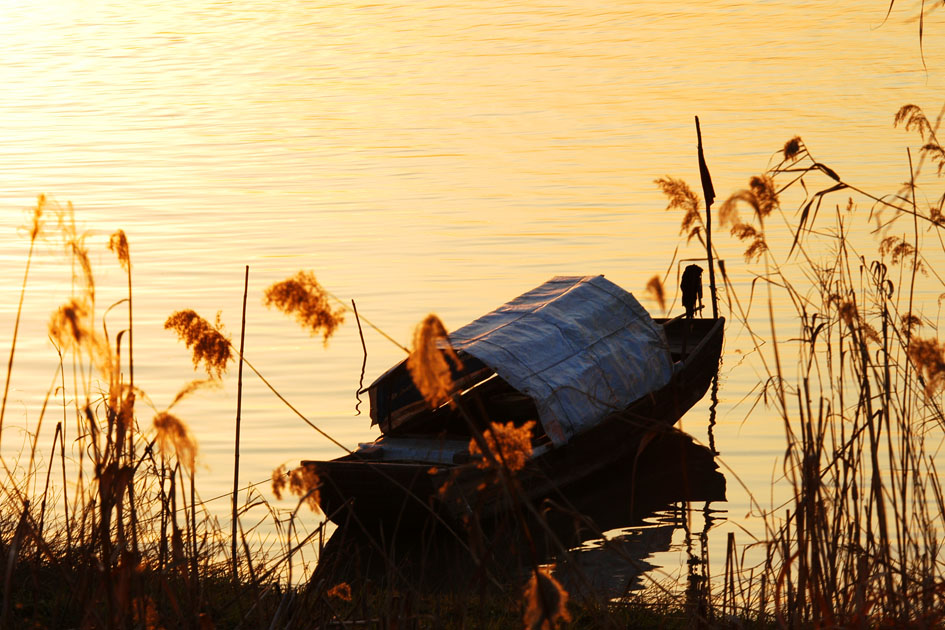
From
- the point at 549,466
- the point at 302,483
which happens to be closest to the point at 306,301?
the point at 302,483

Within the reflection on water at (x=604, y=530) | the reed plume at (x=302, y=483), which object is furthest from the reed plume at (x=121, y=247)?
the reflection on water at (x=604, y=530)

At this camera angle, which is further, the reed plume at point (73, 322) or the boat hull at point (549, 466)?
the boat hull at point (549, 466)

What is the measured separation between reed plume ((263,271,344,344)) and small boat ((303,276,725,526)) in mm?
8375

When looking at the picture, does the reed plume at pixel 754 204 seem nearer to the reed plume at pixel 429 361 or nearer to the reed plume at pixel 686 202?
the reed plume at pixel 686 202

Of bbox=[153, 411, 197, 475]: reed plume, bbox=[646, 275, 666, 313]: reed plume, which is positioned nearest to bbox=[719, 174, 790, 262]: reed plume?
bbox=[646, 275, 666, 313]: reed plume

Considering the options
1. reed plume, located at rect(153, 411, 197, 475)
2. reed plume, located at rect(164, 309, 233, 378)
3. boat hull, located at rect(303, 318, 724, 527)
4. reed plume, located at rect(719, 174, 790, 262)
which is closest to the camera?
reed plume, located at rect(153, 411, 197, 475)

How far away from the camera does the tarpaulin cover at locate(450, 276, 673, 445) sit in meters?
14.4

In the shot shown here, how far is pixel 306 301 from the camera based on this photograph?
13.5ft

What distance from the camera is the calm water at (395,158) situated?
21000mm

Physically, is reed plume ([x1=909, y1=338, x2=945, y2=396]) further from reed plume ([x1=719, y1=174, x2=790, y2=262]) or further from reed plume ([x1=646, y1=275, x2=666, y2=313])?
reed plume ([x1=646, y1=275, x2=666, y2=313])

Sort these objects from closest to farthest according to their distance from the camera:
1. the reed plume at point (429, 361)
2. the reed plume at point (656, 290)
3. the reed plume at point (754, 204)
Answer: the reed plume at point (429, 361) < the reed plume at point (754, 204) < the reed plume at point (656, 290)

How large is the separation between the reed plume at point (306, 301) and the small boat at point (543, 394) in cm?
837

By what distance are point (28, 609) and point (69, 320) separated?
3.80m

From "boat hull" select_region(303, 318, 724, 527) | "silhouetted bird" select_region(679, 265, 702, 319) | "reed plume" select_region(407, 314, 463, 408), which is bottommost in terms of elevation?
"reed plume" select_region(407, 314, 463, 408)
